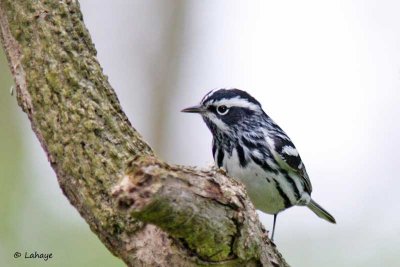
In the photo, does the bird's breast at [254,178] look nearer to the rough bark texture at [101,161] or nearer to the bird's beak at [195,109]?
the bird's beak at [195,109]

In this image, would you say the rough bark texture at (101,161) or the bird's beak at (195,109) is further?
the bird's beak at (195,109)

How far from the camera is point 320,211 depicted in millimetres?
6766

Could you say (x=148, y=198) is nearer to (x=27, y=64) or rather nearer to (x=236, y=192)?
(x=236, y=192)

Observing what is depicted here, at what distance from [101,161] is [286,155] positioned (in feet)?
7.93

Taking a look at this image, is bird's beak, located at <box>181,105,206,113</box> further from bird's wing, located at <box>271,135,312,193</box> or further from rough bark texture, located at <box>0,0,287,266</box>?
rough bark texture, located at <box>0,0,287,266</box>

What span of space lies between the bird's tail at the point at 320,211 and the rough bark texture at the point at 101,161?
3107 mm

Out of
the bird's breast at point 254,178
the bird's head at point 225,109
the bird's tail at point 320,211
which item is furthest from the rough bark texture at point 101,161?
the bird's tail at point 320,211

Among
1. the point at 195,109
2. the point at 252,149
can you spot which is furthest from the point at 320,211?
the point at 195,109

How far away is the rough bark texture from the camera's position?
116 inches

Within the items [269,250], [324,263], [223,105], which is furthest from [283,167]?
[269,250]

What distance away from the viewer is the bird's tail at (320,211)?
6.71 metres

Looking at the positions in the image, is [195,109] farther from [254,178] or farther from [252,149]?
[254,178]

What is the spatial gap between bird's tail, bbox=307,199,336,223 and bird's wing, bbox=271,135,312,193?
888 mm

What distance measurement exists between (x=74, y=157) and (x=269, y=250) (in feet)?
3.49
